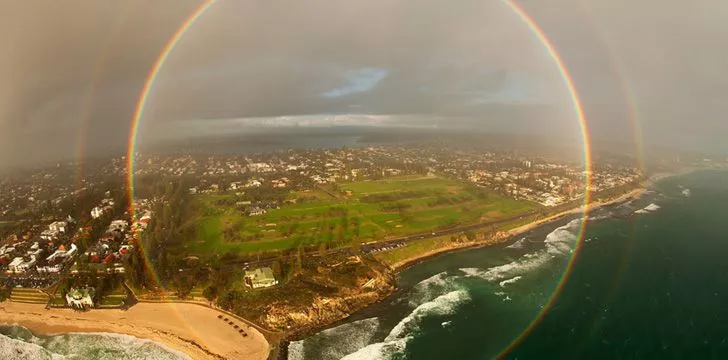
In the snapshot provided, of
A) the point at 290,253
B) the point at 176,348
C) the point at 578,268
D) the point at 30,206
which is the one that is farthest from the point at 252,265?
the point at 30,206

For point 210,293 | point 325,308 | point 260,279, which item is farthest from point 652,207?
point 210,293

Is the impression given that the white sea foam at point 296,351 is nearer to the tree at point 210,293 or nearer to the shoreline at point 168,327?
the shoreline at point 168,327

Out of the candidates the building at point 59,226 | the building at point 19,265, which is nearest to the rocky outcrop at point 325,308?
the building at point 19,265

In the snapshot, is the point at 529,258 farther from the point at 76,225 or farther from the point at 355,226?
the point at 76,225

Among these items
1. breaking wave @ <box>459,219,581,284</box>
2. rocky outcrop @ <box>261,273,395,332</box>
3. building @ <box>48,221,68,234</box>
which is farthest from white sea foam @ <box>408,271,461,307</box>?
building @ <box>48,221,68,234</box>

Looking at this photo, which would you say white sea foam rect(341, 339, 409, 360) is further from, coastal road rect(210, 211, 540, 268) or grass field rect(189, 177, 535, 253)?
grass field rect(189, 177, 535, 253)
